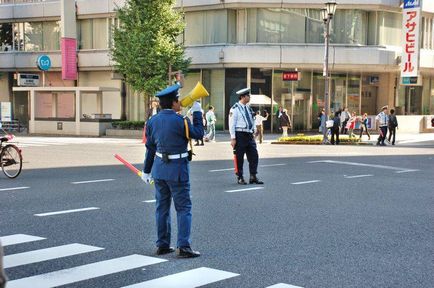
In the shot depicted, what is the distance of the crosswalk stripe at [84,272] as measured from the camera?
519cm

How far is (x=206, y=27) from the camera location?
3812 cm

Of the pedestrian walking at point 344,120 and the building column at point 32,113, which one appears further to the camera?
the building column at point 32,113

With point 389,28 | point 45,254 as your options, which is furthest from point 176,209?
point 389,28

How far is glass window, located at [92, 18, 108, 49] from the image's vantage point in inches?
1688

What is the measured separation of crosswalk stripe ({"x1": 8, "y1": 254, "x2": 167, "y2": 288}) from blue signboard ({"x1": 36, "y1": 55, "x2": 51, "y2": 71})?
36.6 metres

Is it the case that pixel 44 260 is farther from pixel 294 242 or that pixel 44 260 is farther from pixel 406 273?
pixel 406 273

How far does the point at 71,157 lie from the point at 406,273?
605 inches

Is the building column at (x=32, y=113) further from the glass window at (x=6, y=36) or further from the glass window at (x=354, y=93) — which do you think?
the glass window at (x=354, y=93)

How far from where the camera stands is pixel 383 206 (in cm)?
968

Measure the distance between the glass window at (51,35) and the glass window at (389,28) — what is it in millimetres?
24260

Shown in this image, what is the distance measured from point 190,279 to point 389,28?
36.4m

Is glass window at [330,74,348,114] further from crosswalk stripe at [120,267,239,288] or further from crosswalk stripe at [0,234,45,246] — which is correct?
crosswalk stripe at [120,267,239,288]

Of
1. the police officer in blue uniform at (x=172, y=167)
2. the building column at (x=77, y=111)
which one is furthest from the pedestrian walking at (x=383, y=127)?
the police officer in blue uniform at (x=172, y=167)

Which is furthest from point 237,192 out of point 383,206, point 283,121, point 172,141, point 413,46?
point 413,46
